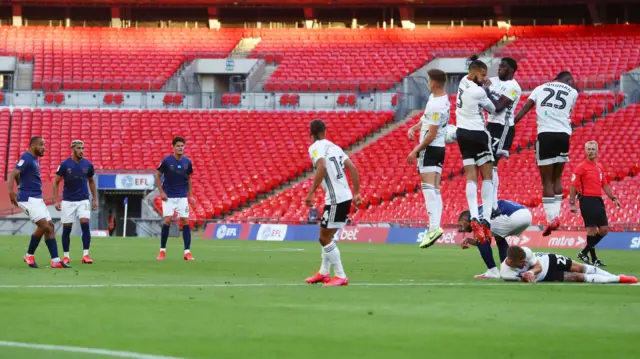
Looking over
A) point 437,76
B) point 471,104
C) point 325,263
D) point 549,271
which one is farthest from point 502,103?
point 325,263

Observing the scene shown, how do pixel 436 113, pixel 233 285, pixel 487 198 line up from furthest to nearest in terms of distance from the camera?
1. pixel 436 113
2. pixel 487 198
3. pixel 233 285

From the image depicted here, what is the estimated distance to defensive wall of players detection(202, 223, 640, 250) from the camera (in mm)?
33281

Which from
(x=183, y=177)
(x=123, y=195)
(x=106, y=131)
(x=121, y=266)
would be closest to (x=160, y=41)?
(x=106, y=131)

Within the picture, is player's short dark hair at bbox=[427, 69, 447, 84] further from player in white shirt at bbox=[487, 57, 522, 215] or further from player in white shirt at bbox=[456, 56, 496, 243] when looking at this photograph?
player in white shirt at bbox=[487, 57, 522, 215]

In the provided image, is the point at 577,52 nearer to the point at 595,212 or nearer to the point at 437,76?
the point at 595,212

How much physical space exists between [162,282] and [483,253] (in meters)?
4.53

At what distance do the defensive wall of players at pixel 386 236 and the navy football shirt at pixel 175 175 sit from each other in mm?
13417

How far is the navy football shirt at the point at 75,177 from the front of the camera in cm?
2145

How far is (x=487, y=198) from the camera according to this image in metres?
16.7

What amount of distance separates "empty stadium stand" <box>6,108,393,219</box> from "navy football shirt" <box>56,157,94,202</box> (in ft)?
84.0

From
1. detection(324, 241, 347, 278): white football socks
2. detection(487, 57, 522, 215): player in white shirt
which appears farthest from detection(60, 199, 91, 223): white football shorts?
detection(324, 241, 347, 278): white football socks

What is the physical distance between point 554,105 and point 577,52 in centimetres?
4007

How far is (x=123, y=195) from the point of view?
169ft

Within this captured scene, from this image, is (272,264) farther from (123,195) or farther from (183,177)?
(123,195)
